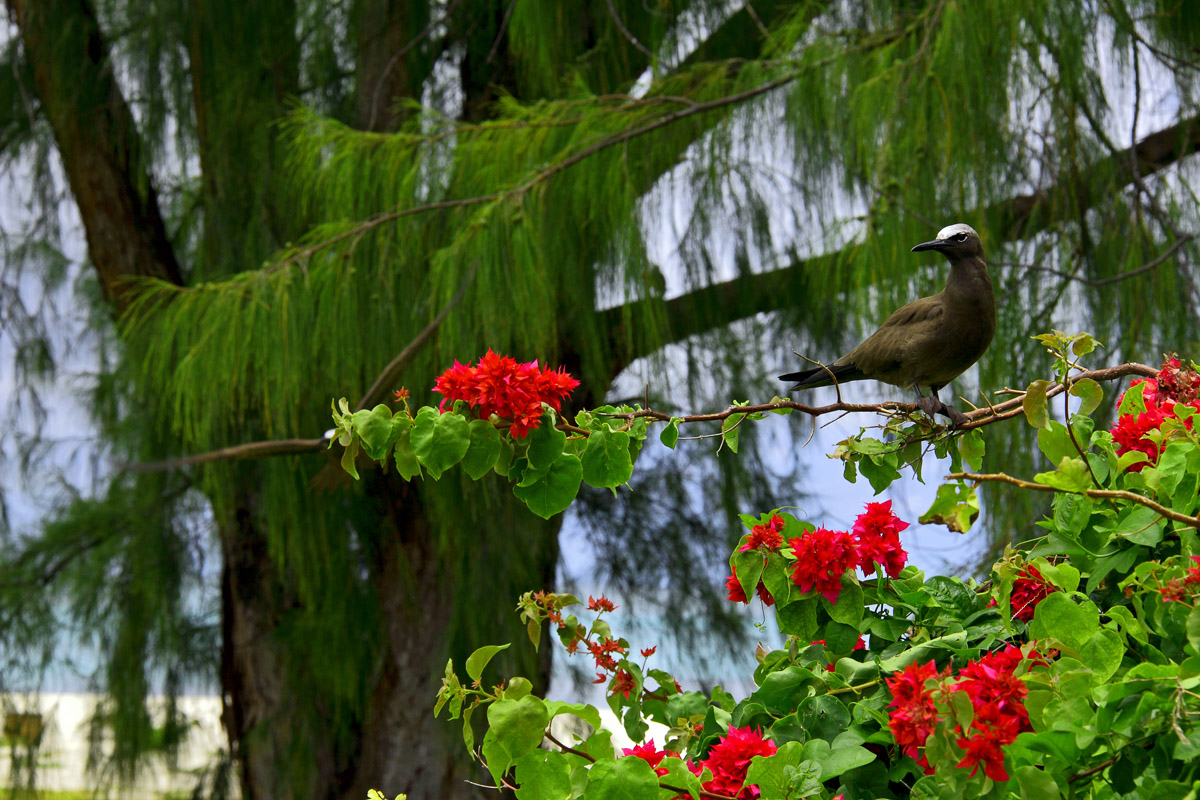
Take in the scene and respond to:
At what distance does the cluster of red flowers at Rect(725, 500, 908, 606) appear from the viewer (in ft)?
2.59

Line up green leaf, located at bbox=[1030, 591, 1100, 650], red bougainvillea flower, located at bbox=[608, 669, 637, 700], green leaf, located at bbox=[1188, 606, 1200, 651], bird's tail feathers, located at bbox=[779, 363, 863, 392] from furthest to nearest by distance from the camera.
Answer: bird's tail feathers, located at bbox=[779, 363, 863, 392] < red bougainvillea flower, located at bbox=[608, 669, 637, 700] < green leaf, located at bbox=[1030, 591, 1100, 650] < green leaf, located at bbox=[1188, 606, 1200, 651]

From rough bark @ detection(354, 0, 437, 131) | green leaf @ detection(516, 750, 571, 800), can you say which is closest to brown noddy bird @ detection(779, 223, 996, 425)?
green leaf @ detection(516, 750, 571, 800)

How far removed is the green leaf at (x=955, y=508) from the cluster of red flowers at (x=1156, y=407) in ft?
0.47

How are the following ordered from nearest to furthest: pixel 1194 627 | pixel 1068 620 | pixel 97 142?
pixel 1194 627
pixel 1068 620
pixel 97 142

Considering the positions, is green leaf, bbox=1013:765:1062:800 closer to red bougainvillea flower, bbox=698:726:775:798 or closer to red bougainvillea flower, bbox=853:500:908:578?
red bougainvillea flower, bbox=698:726:775:798

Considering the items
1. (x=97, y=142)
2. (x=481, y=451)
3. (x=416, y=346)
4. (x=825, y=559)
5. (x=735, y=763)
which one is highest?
(x=97, y=142)

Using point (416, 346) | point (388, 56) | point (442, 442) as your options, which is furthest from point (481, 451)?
point (388, 56)

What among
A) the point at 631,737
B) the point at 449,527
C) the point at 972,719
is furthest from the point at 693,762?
the point at 449,527

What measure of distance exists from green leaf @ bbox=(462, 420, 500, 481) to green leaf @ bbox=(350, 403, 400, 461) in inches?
2.1

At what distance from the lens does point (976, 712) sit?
531 millimetres

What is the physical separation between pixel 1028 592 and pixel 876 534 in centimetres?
12

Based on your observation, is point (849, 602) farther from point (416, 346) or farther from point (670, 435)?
point (416, 346)

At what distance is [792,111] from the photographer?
1.58 metres

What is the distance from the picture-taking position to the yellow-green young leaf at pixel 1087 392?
2.29 feet
